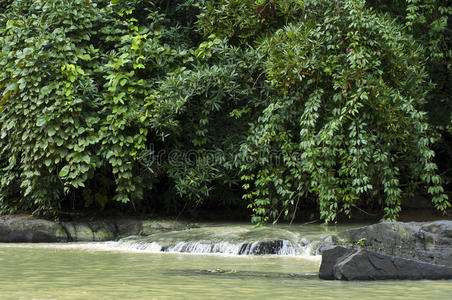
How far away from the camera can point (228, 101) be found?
1108 cm

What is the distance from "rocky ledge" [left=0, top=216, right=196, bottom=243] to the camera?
10008 mm

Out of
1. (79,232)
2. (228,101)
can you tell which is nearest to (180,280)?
(79,232)

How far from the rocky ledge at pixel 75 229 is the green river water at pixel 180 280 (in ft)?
6.56

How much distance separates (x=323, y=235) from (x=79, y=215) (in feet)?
15.4

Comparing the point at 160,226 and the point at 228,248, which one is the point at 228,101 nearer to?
the point at 160,226

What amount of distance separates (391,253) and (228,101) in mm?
4821

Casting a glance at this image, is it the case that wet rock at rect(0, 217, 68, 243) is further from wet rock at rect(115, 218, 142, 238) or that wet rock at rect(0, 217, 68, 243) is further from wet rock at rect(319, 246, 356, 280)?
wet rock at rect(319, 246, 356, 280)

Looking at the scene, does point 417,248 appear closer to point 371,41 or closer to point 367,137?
point 367,137

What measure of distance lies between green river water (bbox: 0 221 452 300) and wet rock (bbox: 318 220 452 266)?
0.70 meters

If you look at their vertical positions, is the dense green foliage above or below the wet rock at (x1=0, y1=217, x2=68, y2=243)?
above

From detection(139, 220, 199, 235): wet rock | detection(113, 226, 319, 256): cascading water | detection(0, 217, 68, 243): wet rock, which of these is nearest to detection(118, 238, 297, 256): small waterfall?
detection(113, 226, 319, 256): cascading water

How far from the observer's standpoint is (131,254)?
8.17m

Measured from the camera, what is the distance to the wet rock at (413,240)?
265 inches

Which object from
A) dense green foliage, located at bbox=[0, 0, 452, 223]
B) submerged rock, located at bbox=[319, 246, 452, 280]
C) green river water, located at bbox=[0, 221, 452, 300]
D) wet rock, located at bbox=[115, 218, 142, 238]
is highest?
dense green foliage, located at bbox=[0, 0, 452, 223]
